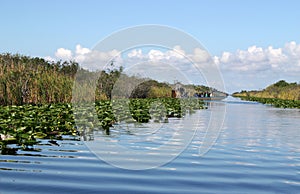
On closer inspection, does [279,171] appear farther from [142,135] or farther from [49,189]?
[142,135]

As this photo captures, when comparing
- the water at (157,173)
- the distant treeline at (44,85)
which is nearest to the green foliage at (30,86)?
the distant treeline at (44,85)

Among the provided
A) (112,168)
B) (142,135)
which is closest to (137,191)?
(112,168)

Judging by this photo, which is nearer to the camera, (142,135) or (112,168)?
(112,168)

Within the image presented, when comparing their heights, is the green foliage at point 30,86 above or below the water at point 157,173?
above

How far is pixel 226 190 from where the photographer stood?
6051mm

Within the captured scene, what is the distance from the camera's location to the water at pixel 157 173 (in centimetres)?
604

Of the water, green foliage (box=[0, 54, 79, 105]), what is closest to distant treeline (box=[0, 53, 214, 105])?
green foliage (box=[0, 54, 79, 105])

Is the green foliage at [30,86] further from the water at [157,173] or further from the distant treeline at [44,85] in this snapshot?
the water at [157,173]

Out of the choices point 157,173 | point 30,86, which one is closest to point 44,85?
point 30,86

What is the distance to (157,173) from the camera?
23.4 ft

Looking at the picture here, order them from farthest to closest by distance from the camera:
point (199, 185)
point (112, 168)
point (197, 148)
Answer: point (197, 148) → point (112, 168) → point (199, 185)

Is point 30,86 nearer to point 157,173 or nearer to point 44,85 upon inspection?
point 44,85

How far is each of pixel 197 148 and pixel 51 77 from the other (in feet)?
43.1

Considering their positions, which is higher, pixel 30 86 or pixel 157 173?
pixel 30 86
